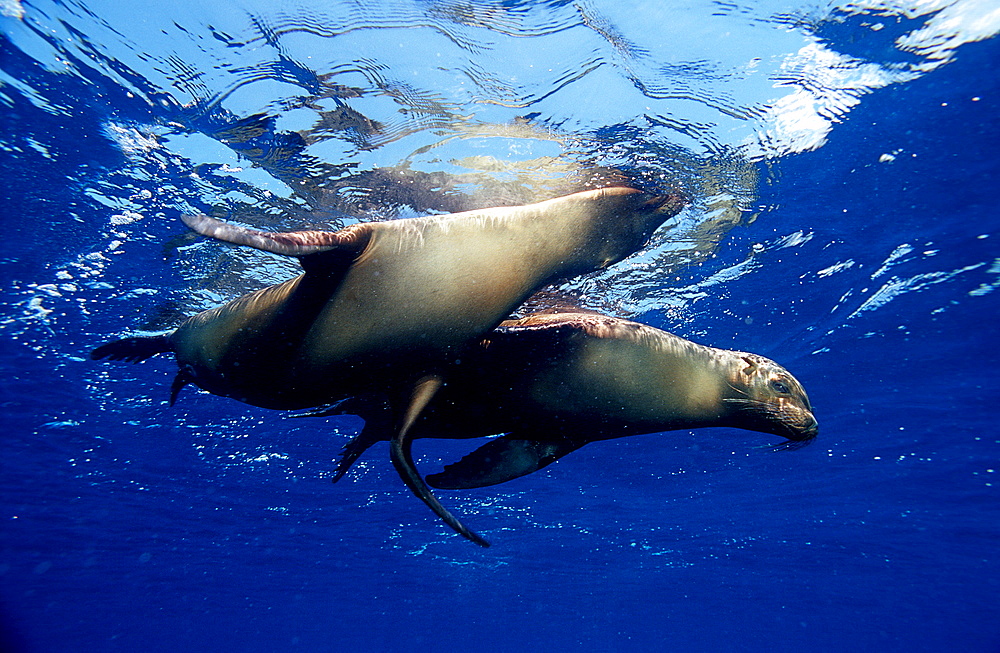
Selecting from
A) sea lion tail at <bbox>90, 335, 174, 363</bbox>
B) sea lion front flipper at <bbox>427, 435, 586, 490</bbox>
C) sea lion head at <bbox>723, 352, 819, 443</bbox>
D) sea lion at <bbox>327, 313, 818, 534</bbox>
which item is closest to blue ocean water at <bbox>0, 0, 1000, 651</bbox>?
sea lion head at <bbox>723, 352, 819, 443</bbox>

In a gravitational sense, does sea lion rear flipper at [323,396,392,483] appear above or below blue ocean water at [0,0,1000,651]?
below

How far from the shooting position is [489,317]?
301 cm

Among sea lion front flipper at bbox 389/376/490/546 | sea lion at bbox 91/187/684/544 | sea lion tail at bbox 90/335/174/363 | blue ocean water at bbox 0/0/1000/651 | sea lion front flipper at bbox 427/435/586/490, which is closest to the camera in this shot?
sea lion front flipper at bbox 389/376/490/546

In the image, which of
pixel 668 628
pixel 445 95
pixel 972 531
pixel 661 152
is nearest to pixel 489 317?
Answer: pixel 445 95

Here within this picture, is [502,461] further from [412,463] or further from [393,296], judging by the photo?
[393,296]

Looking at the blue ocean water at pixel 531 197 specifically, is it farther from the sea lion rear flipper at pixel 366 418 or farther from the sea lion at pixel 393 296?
the sea lion rear flipper at pixel 366 418

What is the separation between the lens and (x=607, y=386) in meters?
3.19

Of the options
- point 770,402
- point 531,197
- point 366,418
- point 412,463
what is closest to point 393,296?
point 412,463

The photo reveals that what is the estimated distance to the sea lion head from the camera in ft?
10.3

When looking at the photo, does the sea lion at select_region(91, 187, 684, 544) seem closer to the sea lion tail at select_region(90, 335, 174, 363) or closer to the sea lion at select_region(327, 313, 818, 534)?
the sea lion at select_region(327, 313, 818, 534)

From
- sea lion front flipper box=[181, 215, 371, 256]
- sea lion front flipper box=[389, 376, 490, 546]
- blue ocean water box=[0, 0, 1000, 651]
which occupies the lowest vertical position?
sea lion front flipper box=[389, 376, 490, 546]

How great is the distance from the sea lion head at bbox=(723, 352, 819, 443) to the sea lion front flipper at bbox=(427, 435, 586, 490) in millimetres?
1070

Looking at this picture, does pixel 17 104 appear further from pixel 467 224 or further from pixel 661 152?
pixel 661 152

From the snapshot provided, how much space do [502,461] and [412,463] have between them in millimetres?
981
